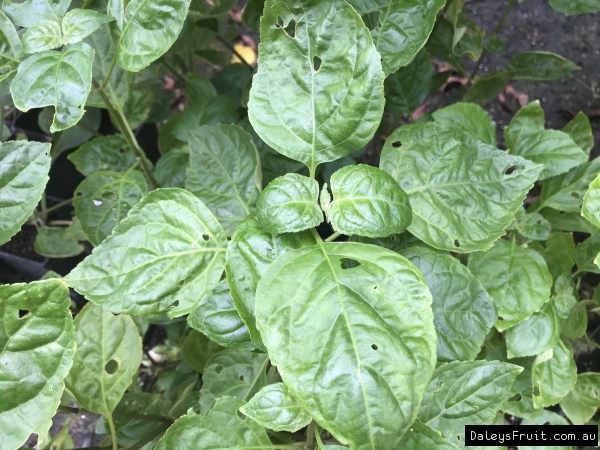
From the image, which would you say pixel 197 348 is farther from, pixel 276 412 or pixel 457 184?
pixel 457 184

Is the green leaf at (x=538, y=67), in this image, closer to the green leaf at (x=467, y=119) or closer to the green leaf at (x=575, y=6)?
the green leaf at (x=575, y=6)

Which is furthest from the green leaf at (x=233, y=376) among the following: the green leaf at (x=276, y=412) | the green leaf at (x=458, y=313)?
the green leaf at (x=458, y=313)

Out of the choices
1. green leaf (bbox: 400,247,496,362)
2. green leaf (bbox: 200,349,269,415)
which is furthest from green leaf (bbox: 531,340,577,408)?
green leaf (bbox: 200,349,269,415)

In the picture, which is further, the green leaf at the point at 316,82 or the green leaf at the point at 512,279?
the green leaf at the point at 512,279

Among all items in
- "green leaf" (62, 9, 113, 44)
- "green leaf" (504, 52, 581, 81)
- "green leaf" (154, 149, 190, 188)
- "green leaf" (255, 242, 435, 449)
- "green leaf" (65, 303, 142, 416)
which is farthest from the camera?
"green leaf" (504, 52, 581, 81)

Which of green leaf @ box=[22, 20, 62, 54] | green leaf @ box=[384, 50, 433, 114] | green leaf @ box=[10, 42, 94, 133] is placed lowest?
green leaf @ box=[384, 50, 433, 114]

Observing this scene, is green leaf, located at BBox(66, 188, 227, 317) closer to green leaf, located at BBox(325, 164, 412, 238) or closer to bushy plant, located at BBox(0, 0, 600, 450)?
bushy plant, located at BBox(0, 0, 600, 450)

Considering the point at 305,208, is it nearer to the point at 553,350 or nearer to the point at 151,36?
the point at 151,36
